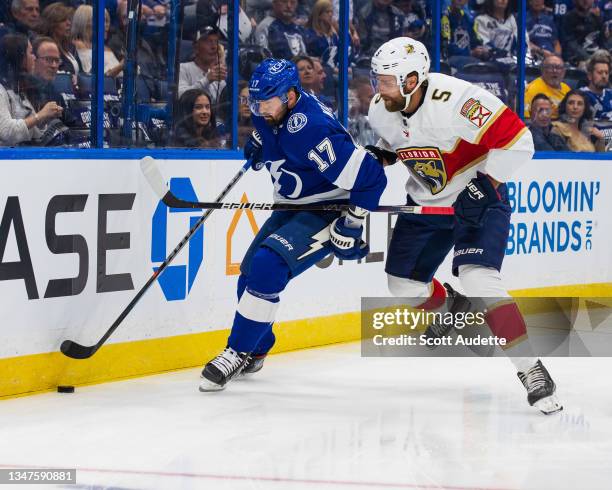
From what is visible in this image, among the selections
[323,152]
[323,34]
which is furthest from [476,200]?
[323,34]

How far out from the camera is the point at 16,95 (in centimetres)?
439

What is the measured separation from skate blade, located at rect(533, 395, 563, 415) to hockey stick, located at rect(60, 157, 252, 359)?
1.39 metres

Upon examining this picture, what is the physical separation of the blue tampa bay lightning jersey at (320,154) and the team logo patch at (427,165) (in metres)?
0.15

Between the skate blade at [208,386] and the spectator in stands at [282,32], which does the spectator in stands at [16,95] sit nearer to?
the skate blade at [208,386]

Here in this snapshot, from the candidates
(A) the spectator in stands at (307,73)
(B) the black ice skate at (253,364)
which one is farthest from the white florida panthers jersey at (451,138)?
(A) the spectator in stands at (307,73)

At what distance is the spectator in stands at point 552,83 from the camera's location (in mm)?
7036

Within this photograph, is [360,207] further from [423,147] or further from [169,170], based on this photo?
[169,170]

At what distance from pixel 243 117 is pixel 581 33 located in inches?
110

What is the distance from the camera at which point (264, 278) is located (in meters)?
4.34

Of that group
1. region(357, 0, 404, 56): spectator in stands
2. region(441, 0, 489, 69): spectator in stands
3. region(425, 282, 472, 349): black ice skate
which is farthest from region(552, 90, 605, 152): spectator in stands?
region(425, 282, 472, 349): black ice skate

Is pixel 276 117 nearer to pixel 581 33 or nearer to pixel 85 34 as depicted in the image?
pixel 85 34

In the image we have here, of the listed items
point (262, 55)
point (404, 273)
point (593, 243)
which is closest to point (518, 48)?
point (593, 243)

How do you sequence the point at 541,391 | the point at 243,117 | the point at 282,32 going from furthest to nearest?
the point at 282,32 → the point at 243,117 → the point at 541,391

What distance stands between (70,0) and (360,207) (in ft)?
4.34
